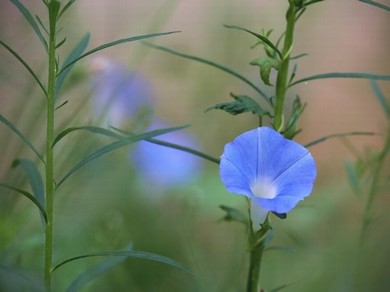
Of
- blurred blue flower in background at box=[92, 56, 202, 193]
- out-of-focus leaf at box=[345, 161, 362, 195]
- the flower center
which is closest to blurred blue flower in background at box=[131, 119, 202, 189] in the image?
blurred blue flower in background at box=[92, 56, 202, 193]

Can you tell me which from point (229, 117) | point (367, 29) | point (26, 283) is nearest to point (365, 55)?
point (367, 29)

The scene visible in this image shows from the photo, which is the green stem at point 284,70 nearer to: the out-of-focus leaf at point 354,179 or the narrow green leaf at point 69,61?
the narrow green leaf at point 69,61

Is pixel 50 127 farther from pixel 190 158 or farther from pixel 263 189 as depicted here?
pixel 190 158

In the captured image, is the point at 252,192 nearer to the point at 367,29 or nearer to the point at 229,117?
the point at 229,117

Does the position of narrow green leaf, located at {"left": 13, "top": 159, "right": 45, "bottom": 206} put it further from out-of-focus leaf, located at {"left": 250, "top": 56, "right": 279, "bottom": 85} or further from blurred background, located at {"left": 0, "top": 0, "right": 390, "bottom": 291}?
out-of-focus leaf, located at {"left": 250, "top": 56, "right": 279, "bottom": 85}

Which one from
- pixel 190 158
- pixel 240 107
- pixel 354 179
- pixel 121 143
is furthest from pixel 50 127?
pixel 190 158
